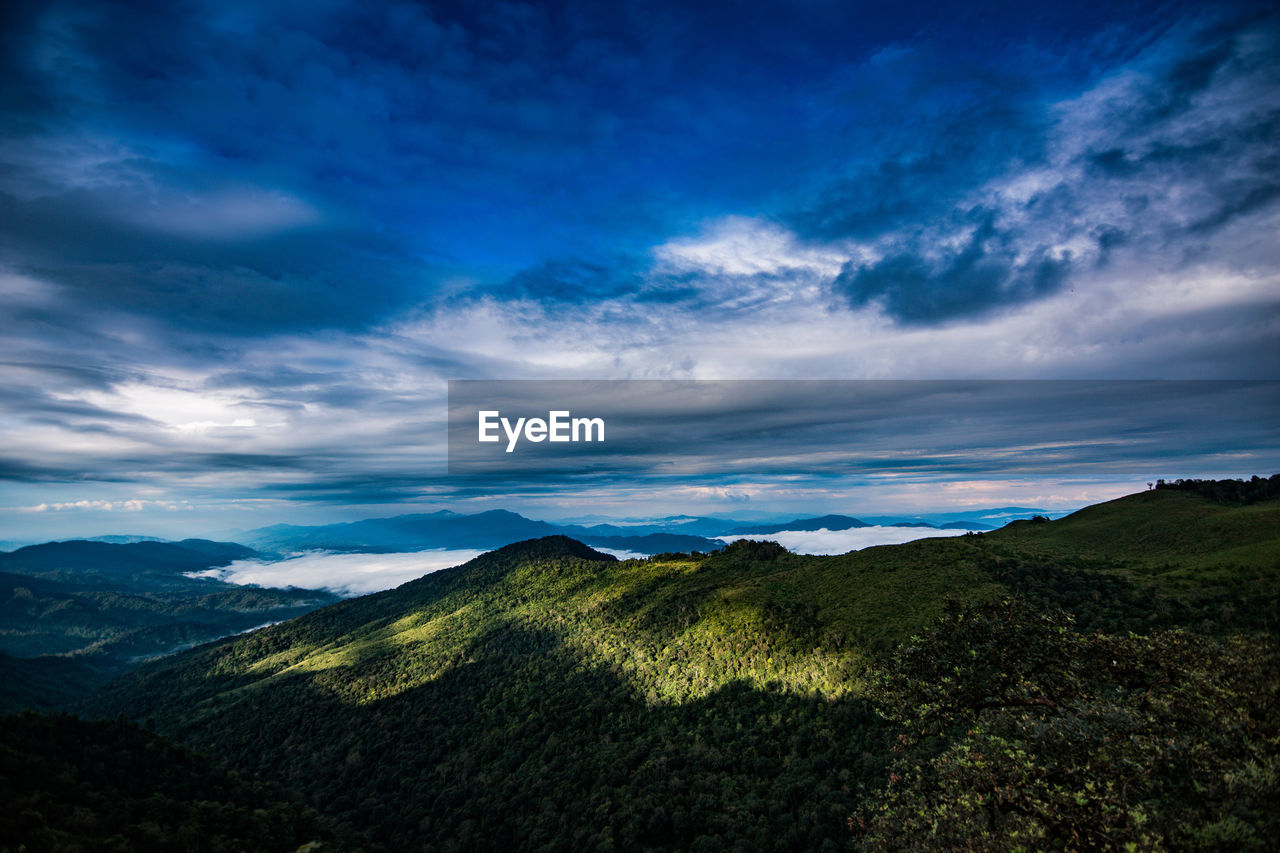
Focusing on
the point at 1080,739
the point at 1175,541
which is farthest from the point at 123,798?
the point at 1175,541

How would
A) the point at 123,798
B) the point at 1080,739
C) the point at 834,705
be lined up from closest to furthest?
the point at 1080,739 < the point at 834,705 < the point at 123,798

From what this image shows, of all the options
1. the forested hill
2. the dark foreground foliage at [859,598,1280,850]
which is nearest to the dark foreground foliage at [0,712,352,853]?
the forested hill

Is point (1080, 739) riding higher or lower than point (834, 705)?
higher

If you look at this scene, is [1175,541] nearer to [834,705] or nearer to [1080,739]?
[834,705]

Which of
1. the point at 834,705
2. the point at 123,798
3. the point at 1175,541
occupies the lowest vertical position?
the point at 123,798

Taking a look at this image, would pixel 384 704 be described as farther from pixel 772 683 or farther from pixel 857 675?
pixel 857 675

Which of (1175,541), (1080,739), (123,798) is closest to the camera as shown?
(1080,739)
